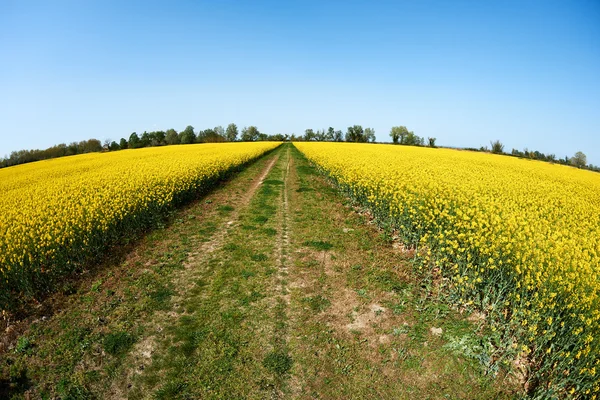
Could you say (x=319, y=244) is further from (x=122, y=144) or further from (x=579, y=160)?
(x=122, y=144)

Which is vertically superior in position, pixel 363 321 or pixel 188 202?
pixel 188 202

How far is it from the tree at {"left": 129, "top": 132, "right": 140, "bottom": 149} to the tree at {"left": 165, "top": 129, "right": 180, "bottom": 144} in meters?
14.9

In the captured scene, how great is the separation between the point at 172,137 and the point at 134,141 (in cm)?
2196

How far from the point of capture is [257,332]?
19.5 ft

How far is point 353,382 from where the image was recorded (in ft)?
16.1

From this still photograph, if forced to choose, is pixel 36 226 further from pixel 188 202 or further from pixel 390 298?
pixel 390 298

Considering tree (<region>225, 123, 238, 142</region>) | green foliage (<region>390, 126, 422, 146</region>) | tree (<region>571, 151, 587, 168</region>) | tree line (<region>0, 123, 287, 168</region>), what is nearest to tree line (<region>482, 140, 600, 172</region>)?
tree (<region>571, 151, 587, 168</region>)

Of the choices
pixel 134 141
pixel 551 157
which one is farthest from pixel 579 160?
pixel 134 141

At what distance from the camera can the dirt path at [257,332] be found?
480 centimetres

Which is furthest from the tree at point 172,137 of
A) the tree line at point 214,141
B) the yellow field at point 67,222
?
the yellow field at point 67,222

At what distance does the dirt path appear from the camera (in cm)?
480

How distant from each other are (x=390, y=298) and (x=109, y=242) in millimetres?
9139

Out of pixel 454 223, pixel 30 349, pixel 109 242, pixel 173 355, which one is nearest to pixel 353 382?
pixel 173 355

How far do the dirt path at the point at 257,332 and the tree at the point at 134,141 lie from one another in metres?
82.8
